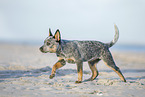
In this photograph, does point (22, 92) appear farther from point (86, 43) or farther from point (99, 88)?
point (86, 43)

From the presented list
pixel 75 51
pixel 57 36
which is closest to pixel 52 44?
pixel 57 36

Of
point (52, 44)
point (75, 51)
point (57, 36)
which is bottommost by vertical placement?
point (75, 51)

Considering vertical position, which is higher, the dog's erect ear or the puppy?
the dog's erect ear

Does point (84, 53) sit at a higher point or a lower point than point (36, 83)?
higher

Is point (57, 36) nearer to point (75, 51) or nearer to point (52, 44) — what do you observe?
point (52, 44)

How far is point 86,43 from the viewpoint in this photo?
23.9ft

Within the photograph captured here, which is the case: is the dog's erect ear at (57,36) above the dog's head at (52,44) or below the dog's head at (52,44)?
above

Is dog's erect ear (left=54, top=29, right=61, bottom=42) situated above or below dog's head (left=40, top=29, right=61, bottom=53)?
above

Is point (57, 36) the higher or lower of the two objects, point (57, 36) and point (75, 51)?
the higher

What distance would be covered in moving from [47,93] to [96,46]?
2.59m

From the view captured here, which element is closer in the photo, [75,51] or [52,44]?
[52,44]

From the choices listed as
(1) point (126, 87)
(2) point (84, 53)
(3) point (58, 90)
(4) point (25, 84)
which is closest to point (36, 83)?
(4) point (25, 84)

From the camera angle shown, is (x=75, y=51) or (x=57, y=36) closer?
(x=57, y=36)

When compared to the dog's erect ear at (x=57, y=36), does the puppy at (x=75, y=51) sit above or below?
below
